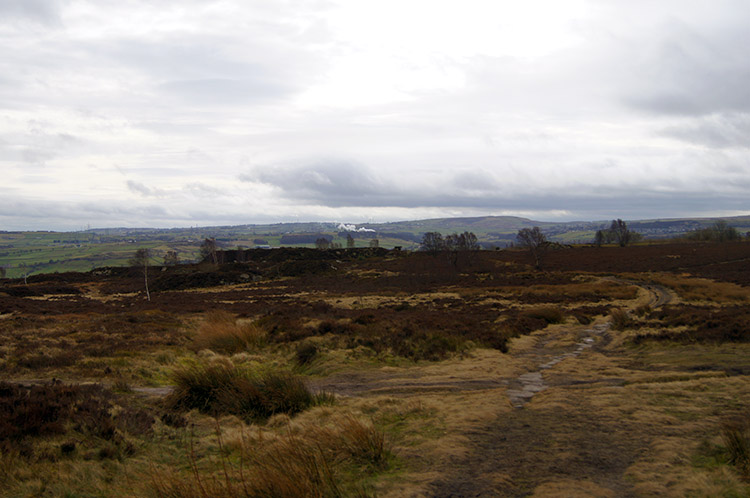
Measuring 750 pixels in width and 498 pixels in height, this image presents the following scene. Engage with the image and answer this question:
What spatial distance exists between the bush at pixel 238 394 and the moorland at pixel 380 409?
34 millimetres

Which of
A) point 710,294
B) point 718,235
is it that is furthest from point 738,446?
point 718,235

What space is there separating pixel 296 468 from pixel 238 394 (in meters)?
4.87

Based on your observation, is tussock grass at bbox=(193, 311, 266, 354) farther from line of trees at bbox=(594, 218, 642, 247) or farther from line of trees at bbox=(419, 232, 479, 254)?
line of trees at bbox=(594, 218, 642, 247)

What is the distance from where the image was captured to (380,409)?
30.5ft

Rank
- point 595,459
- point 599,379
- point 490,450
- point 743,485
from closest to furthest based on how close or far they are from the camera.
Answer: point 743,485, point 595,459, point 490,450, point 599,379

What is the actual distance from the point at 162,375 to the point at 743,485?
14.1 metres

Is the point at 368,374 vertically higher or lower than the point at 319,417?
lower

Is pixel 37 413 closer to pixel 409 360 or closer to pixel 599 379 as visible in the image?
pixel 409 360

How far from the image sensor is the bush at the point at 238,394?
30.4 feet

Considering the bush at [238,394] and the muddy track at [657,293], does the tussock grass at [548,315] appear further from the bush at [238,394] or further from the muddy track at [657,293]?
the bush at [238,394]

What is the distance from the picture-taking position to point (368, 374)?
14031 millimetres

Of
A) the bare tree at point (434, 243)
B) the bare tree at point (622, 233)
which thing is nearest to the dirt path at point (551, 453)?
the bare tree at point (434, 243)

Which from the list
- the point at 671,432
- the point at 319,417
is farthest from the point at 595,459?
the point at 319,417

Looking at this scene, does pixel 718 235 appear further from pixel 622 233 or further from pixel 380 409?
pixel 380 409
